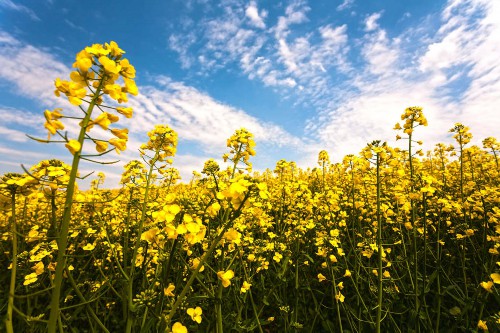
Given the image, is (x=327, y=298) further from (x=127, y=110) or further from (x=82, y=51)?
(x=82, y=51)

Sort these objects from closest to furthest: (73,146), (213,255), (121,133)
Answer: (73,146)
(121,133)
(213,255)

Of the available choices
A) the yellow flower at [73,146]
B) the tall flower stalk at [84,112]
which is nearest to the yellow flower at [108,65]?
the tall flower stalk at [84,112]

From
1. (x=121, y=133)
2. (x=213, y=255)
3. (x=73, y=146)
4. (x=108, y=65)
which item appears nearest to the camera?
(x=73, y=146)

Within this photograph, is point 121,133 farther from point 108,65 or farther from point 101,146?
point 108,65

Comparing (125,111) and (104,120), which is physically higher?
(125,111)

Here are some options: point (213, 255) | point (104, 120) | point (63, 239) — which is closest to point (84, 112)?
point (104, 120)

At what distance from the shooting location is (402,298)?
174 inches

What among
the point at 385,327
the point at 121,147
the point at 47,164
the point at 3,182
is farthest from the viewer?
the point at 385,327

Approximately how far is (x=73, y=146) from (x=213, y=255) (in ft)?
9.63

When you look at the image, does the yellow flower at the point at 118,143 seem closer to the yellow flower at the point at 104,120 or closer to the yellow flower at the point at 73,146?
the yellow flower at the point at 104,120

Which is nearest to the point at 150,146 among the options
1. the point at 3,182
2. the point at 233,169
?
the point at 233,169

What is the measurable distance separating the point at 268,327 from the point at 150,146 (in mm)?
3411

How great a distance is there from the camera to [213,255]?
4004mm

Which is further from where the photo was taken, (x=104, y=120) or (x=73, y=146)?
(x=104, y=120)
